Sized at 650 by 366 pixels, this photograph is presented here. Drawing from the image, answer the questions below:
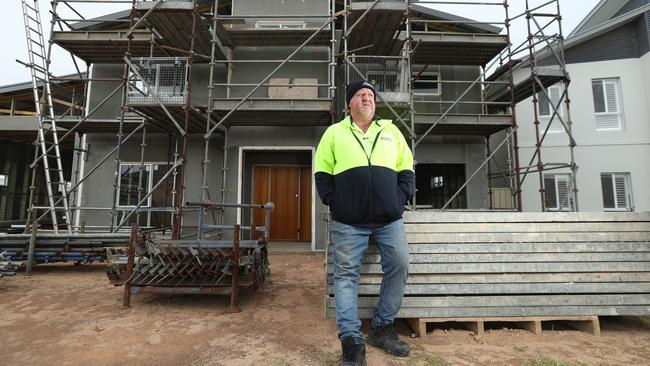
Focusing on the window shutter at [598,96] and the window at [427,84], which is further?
the window shutter at [598,96]

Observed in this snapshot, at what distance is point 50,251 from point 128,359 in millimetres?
5517

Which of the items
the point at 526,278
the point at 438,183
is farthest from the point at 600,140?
the point at 526,278

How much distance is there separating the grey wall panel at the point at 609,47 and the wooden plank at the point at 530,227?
10545mm

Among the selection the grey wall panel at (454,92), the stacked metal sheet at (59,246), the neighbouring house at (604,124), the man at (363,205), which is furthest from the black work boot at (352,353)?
the neighbouring house at (604,124)

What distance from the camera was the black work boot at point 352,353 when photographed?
7.89ft

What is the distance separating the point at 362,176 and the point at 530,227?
220 centimetres

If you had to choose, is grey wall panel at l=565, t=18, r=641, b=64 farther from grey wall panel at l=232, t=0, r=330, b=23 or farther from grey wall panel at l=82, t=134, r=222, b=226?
grey wall panel at l=82, t=134, r=222, b=226

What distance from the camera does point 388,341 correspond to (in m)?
2.75

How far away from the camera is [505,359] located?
2.70 m

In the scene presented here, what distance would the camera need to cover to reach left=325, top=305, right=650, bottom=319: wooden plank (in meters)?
3.13

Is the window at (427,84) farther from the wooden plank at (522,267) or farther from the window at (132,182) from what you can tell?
the window at (132,182)

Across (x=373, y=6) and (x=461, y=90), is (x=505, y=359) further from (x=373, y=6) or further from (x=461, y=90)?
(x=461, y=90)

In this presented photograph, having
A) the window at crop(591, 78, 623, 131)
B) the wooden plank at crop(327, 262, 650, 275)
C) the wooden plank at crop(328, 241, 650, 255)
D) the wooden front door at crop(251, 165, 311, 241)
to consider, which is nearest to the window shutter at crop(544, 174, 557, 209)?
the window at crop(591, 78, 623, 131)

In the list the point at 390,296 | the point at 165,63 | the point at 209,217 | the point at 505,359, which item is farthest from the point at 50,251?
the point at 505,359
